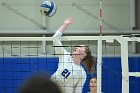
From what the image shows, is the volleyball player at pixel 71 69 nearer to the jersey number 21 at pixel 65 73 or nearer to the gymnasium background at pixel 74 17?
the jersey number 21 at pixel 65 73

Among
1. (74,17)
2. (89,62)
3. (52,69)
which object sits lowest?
(52,69)

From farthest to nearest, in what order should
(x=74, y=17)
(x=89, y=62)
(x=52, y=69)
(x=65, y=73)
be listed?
(x=74, y=17) → (x=52, y=69) → (x=89, y=62) → (x=65, y=73)

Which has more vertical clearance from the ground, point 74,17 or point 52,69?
point 74,17

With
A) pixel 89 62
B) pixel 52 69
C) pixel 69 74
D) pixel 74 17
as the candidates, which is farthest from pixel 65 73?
pixel 74 17

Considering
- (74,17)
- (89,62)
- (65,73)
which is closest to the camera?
(65,73)

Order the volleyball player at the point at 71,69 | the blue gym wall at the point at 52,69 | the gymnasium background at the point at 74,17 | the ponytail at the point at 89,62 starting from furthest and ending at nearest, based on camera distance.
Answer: the gymnasium background at the point at 74,17
the blue gym wall at the point at 52,69
the ponytail at the point at 89,62
the volleyball player at the point at 71,69

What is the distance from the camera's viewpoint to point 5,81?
453 centimetres

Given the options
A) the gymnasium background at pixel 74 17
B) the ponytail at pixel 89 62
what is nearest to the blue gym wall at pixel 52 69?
the gymnasium background at pixel 74 17

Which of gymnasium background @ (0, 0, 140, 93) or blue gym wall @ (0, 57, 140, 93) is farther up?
gymnasium background @ (0, 0, 140, 93)

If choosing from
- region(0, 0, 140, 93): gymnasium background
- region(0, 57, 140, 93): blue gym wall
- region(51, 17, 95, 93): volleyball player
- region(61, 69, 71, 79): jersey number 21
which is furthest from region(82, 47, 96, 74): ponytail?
region(0, 0, 140, 93): gymnasium background

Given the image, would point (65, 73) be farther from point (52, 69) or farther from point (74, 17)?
point (74, 17)

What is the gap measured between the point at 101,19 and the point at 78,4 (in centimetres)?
41

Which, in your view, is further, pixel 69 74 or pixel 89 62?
pixel 89 62

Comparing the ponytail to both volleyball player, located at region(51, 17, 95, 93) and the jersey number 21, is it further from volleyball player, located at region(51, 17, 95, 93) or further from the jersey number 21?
the jersey number 21
